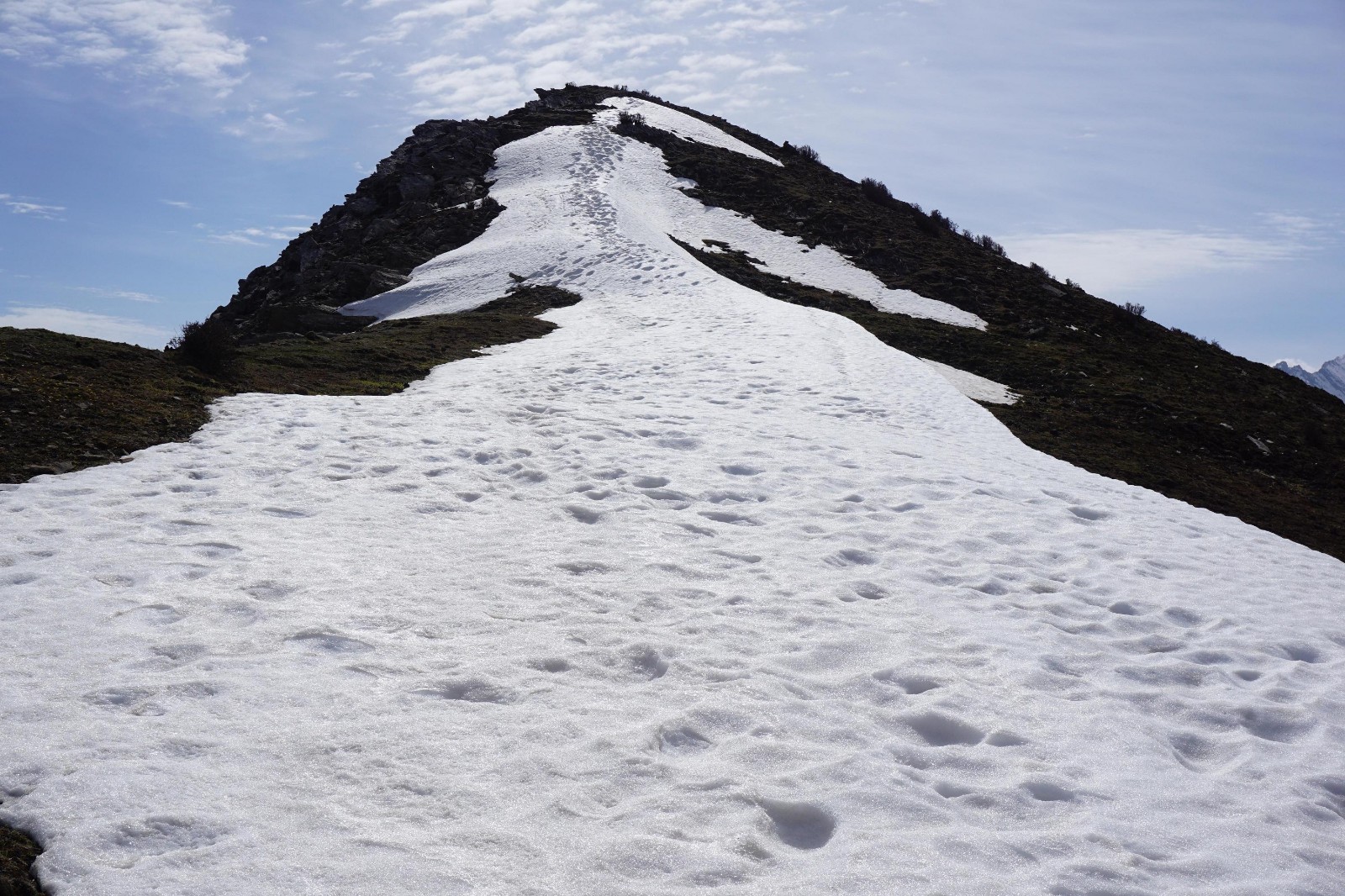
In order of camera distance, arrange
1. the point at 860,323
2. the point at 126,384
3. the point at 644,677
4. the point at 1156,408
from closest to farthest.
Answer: the point at 644,677
the point at 126,384
the point at 1156,408
the point at 860,323

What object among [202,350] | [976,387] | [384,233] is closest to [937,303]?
[976,387]

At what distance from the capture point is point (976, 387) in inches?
763

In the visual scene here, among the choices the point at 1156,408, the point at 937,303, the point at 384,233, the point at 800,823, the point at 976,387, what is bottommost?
the point at 800,823

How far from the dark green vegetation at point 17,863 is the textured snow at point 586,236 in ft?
67.8

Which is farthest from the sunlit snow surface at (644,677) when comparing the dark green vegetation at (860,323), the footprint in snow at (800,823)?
the dark green vegetation at (860,323)

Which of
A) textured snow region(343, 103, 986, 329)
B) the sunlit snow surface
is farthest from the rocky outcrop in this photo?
the sunlit snow surface

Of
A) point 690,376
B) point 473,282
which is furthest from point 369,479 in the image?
point 473,282

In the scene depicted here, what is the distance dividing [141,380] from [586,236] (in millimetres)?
18402

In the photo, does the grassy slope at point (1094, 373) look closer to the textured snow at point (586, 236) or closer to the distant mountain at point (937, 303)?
the distant mountain at point (937, 303)

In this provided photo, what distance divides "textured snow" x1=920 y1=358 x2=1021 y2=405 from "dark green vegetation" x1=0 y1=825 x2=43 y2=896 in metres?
17.4

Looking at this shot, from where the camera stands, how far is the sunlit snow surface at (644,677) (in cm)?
344

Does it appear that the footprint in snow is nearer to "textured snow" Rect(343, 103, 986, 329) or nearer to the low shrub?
the low shrub

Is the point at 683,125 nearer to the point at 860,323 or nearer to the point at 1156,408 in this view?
the point at 860,323

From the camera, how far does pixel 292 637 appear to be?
5.04m
